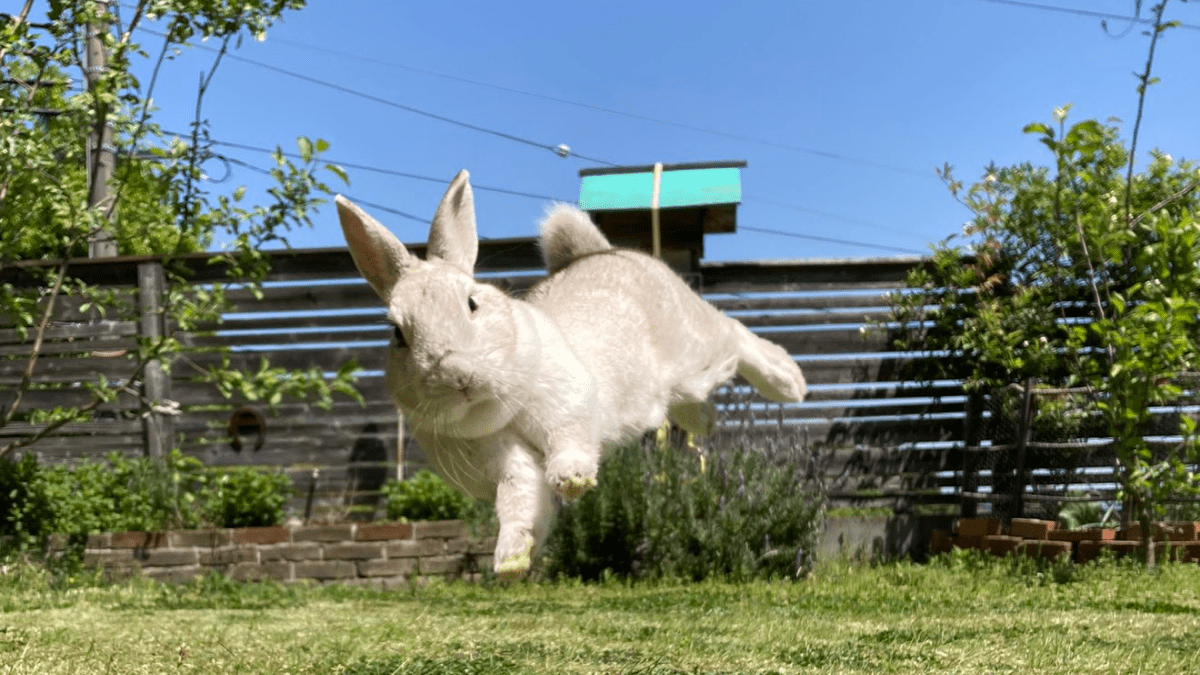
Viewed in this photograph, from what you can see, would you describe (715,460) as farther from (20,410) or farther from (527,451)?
(20,410)

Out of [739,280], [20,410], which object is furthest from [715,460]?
[20,410]

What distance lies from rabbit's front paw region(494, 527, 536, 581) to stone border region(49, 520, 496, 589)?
499 centimetres

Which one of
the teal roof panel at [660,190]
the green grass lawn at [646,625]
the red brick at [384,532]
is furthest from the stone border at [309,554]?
the teal roof panel at [660,190]

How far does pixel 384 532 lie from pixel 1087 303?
4671mm

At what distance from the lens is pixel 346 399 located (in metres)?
8.05

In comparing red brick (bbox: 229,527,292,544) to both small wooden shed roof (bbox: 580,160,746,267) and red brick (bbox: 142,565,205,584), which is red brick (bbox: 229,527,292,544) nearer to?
red brick (bbox: 142,565,205,584)

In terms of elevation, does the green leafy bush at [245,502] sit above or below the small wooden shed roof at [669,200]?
below

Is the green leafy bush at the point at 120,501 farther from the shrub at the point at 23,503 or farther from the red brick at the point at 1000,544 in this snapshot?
the red brick at the point at 1000,544

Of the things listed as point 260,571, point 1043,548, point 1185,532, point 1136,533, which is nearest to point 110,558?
point 260,571

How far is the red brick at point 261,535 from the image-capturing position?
6906mm

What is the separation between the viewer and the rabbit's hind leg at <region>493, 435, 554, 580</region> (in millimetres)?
1697

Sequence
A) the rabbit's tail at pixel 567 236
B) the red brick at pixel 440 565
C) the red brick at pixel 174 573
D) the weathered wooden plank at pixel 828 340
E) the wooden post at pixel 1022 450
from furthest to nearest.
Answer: the weathered wooden plank at pixel 828 340 → the red brick at pixel 174 573 → the red brick at pixel 440 565 → the wooden post at pixel 1022 450 → the rabbit's tail at pixel 567 236

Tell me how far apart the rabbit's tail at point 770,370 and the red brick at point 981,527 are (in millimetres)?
4603

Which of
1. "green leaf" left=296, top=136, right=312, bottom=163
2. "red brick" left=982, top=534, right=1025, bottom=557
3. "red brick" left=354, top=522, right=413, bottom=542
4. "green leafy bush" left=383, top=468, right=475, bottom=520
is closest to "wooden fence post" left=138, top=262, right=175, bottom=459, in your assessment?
"green leafy bush" left=383, top=468, right=475, bottom=520
